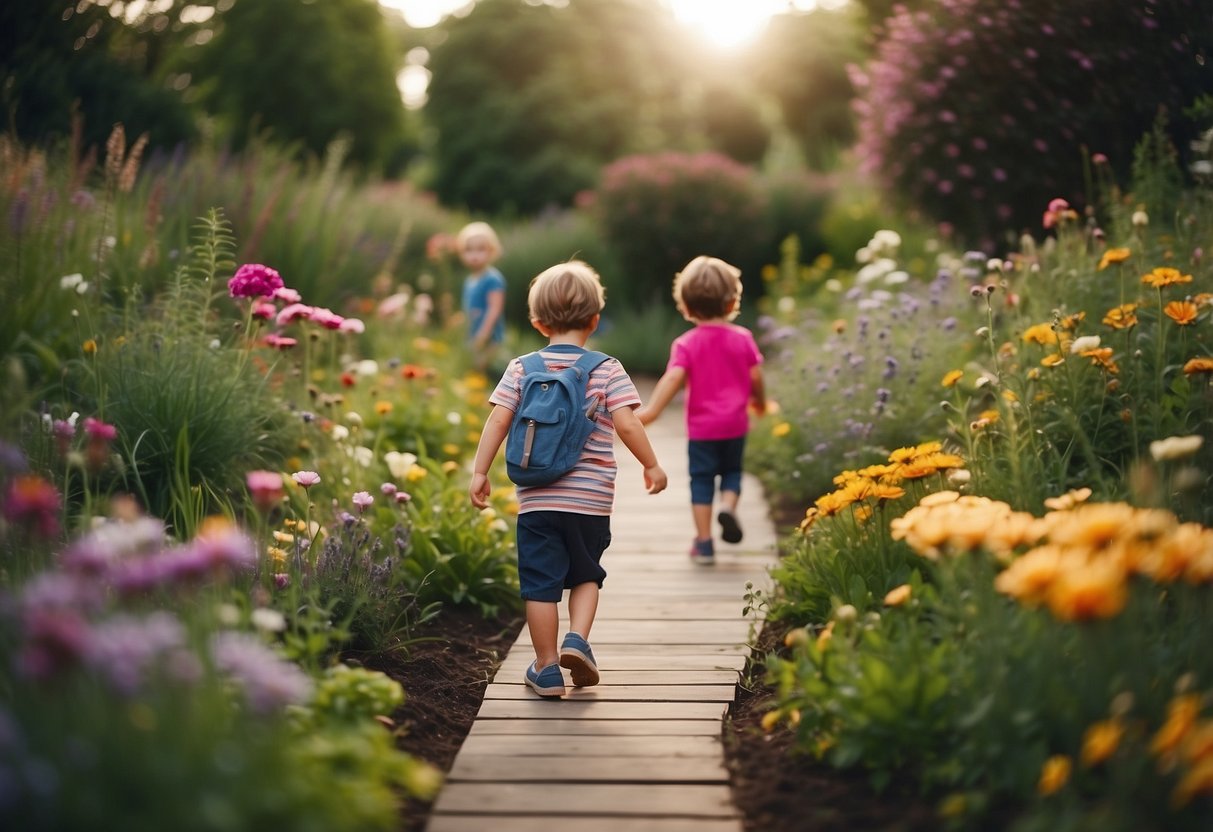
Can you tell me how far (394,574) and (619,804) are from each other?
4.60ft

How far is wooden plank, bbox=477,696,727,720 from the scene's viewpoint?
3246 mm

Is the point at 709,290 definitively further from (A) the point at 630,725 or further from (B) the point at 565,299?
(A) the point at 630,725

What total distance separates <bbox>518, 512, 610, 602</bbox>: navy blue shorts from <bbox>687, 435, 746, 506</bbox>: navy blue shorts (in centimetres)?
161

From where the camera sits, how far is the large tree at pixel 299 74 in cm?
2675

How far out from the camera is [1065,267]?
17.1 feet

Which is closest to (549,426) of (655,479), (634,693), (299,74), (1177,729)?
(655,479)

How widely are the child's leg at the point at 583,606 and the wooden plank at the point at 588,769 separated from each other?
670 millimetres

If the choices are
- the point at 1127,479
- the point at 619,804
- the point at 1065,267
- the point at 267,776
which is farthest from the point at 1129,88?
the point at 267,776

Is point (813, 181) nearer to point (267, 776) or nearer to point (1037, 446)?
point (1037, 446)

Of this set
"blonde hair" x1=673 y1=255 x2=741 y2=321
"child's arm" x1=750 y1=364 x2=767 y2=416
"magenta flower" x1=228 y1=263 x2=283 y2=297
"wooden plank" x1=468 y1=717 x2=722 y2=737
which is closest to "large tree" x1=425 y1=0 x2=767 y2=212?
"blonde hair" x1=673 y1=255 x2=741 y2=321

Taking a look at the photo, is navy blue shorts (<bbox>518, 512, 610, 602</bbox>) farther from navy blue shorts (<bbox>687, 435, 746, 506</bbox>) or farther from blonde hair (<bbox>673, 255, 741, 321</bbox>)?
blonde hair (<bbox>673, 255, 741, 321</bbox>)

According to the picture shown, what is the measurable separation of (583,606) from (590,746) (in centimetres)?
67

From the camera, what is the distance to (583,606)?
360cm

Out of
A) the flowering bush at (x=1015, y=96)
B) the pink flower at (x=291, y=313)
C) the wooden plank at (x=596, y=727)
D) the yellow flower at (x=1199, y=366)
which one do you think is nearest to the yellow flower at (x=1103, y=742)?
the wooden plank at (x=596, y=727)
